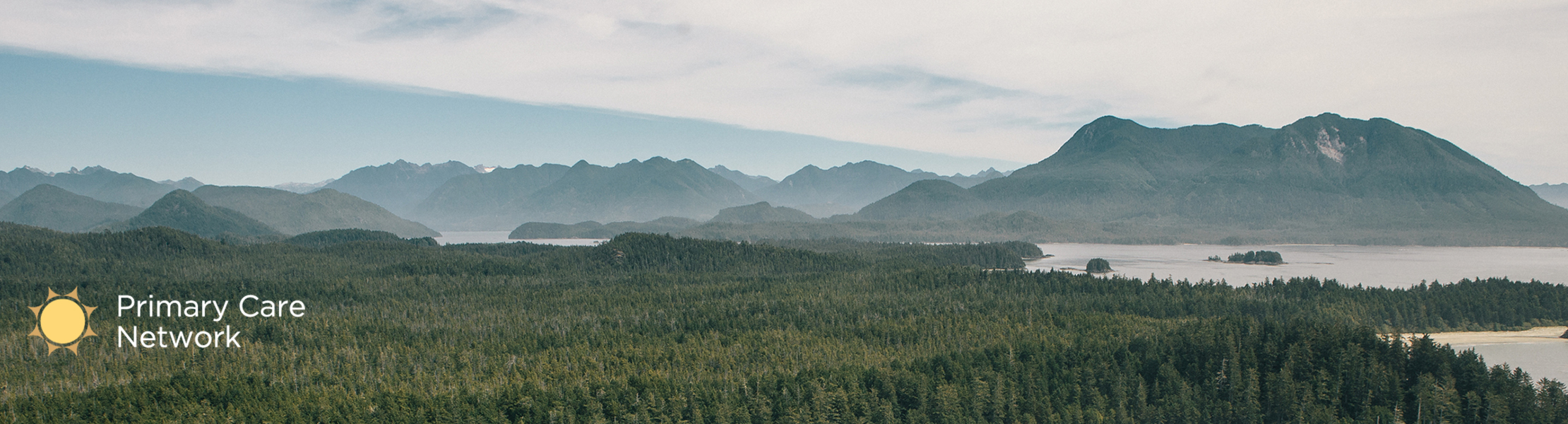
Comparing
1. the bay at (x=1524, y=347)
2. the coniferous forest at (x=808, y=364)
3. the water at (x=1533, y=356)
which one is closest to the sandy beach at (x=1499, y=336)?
the bay at (x=1524, y=347)

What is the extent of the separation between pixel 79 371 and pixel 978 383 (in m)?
95.1

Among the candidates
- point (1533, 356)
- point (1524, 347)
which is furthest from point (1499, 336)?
point (1533, 356)

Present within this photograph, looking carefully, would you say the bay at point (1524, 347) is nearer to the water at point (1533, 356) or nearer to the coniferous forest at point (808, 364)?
the water at point (1533, 356)

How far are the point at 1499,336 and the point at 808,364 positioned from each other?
109 metres

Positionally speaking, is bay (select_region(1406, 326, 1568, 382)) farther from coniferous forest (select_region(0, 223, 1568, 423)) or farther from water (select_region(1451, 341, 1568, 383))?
coniferous forest (select_region(0, 223, 1568, 423))

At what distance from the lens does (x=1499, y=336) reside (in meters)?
131

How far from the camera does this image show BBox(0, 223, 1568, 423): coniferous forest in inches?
3265

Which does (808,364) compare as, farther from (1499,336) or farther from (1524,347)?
(1499,336)

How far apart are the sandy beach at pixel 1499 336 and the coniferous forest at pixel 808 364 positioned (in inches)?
110

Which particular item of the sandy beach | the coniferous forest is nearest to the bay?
the sandy beach

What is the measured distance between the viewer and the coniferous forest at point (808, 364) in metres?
82.9

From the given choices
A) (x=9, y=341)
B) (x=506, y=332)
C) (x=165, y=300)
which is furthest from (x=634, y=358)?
(x=165, y=300)

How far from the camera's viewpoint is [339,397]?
84.7 metres

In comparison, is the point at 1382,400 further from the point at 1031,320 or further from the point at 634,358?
the point at 634,358
